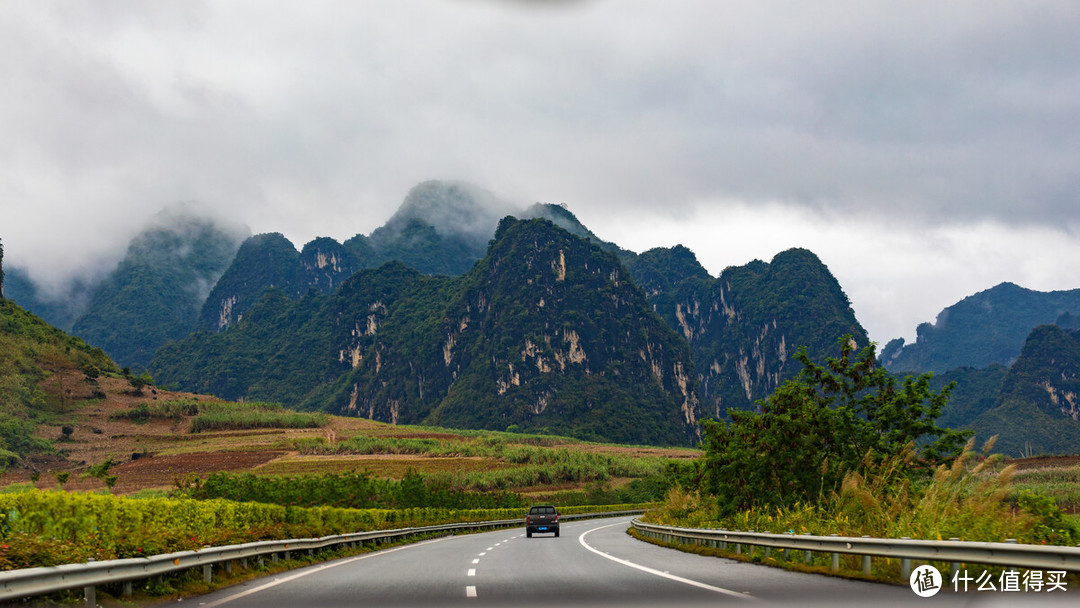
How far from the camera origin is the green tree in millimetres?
20969

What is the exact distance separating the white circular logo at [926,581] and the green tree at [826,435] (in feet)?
23.0

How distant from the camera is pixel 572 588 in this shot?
12773mm

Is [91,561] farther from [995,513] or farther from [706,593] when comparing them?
[995,513]

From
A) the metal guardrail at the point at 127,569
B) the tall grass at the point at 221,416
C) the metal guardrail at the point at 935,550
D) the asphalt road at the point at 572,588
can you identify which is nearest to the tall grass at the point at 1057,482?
the metal guardrail at the point at 935,550

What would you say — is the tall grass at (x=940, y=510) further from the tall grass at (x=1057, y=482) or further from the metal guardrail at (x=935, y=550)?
the tall grass at (x=1057, y=482)

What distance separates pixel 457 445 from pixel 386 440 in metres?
11.3

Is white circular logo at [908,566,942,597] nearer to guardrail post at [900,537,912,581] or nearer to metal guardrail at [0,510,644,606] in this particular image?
guardrail post at [900,537,912,581]

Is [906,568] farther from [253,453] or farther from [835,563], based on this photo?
[253,453]

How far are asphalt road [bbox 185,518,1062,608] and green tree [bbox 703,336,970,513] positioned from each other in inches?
199

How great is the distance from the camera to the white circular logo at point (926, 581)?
10.8 metres

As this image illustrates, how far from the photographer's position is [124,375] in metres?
151

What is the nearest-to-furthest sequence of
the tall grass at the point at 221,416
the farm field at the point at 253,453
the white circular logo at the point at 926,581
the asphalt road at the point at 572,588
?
the asphalt road at the point at 572,588
the white circular logo at the point at 926,581
the farm field at the point at 253,453
the tall grass at the point at 221,416

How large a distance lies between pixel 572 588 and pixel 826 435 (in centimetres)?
1181

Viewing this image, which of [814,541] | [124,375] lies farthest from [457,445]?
[814,541]
